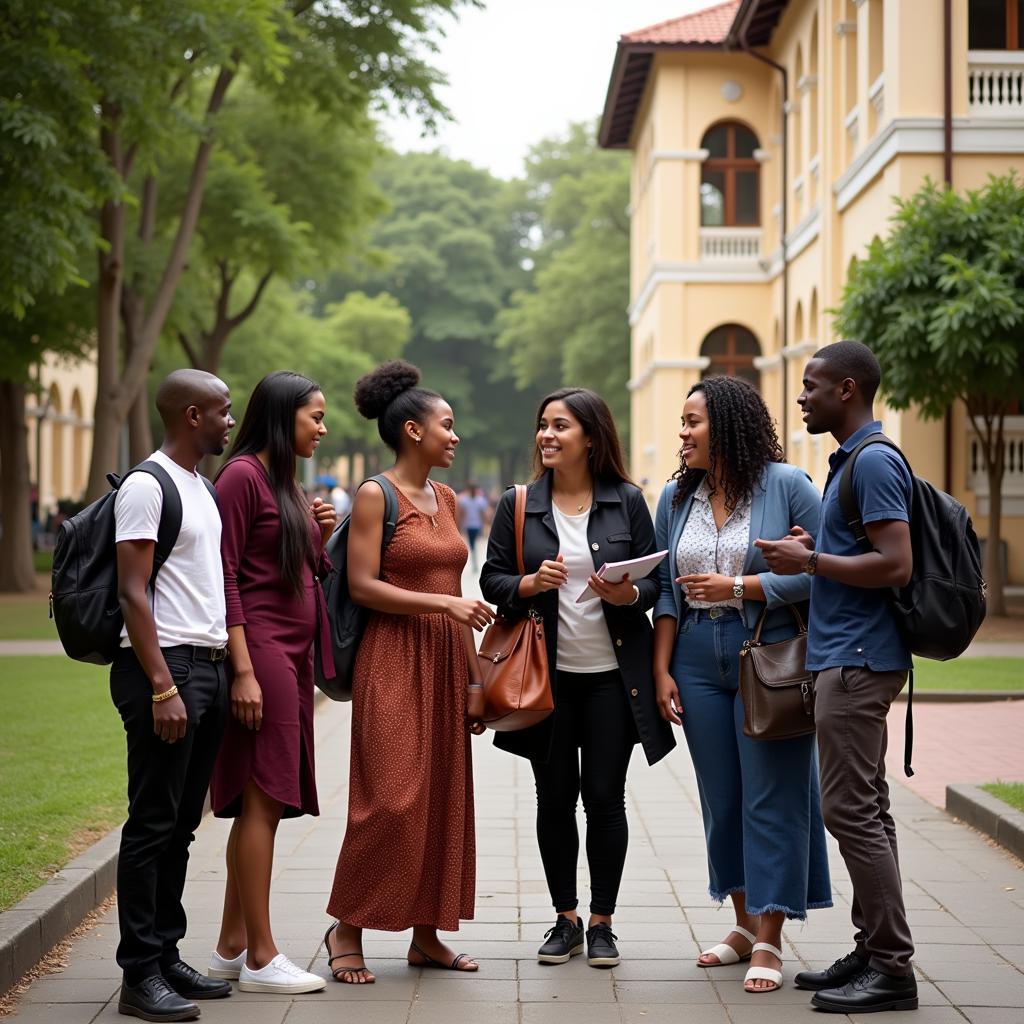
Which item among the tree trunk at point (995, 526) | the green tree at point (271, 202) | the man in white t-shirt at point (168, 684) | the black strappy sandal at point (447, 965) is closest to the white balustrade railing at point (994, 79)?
the tree trunk at point (995, 526)

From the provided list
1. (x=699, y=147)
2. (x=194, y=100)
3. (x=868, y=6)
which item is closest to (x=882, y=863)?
(x=868, y=6)

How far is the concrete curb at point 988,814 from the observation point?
8.12 m

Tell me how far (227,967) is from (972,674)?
10605 millimetres

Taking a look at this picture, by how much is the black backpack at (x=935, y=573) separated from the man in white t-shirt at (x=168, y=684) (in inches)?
82.6

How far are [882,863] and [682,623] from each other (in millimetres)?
1120

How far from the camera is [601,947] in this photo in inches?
235

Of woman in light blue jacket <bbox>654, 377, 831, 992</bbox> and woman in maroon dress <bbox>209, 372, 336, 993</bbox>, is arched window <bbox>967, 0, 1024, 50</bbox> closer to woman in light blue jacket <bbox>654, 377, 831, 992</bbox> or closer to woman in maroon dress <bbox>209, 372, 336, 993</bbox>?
woman in light blue jacket <bbox>654, 377, 831, 992</bbox>

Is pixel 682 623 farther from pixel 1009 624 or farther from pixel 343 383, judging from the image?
pixel 343 383

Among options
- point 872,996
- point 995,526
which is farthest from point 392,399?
point 995,526

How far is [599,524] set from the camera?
240 inches

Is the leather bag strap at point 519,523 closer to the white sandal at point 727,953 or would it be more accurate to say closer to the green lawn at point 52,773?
the white sandal at point 727,953

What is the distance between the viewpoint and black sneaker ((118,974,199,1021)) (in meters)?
5.25

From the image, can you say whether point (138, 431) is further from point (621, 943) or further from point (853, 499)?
point (853, 499)

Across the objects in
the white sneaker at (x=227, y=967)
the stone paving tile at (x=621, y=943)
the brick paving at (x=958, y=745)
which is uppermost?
the white sneaker at (x=227, y=967)
